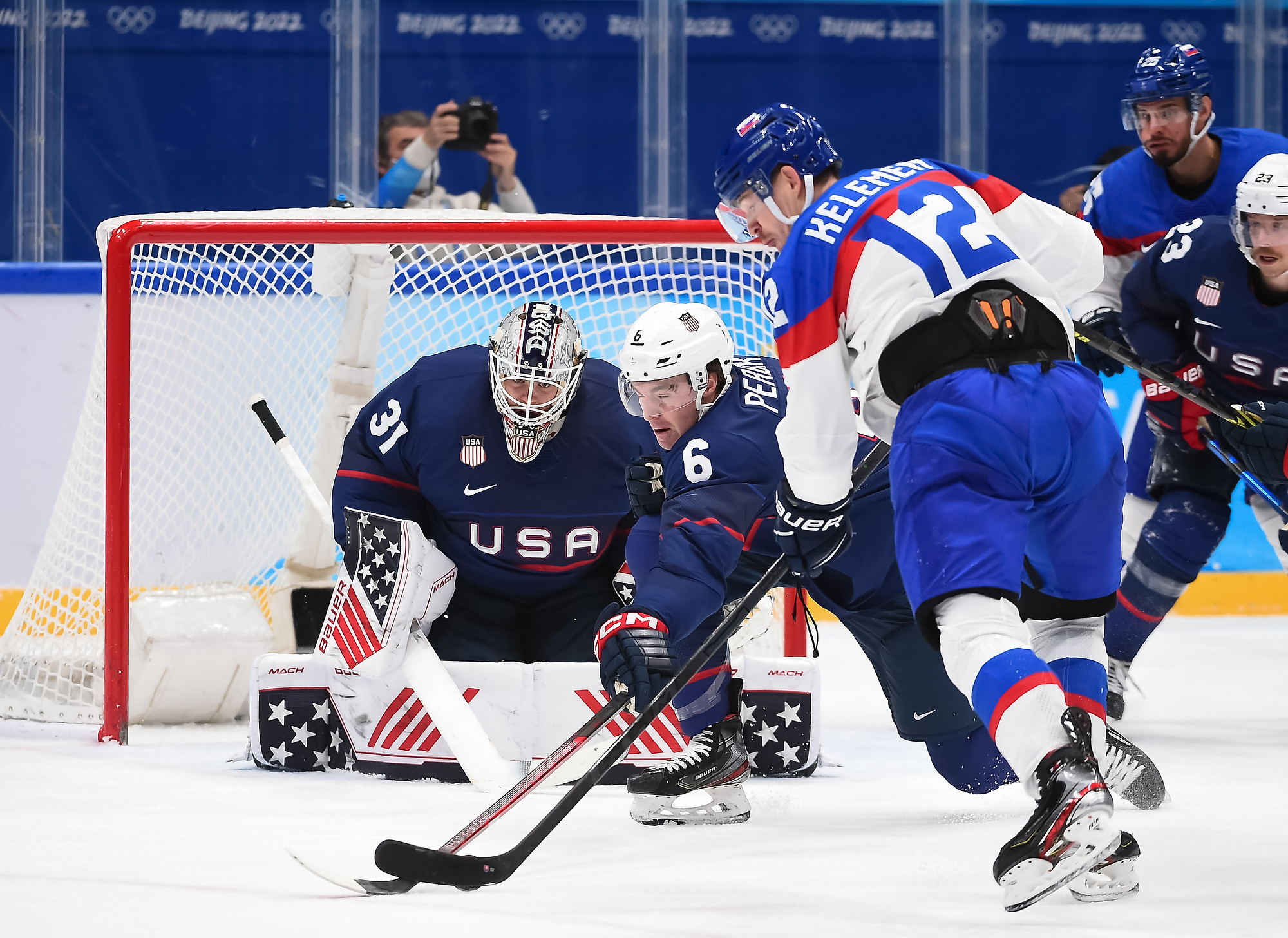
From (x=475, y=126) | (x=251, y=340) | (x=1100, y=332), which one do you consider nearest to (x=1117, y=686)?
(x=1100, y=332)

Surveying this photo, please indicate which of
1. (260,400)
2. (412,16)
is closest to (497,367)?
(260,400)

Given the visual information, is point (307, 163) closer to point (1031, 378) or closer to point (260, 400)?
point (260, 400)

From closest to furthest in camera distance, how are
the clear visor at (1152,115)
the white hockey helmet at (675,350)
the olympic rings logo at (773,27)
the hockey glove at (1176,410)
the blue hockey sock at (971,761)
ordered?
the white hockey helmet at (675,350) → the blue hockey sock at (971,761) → the hockey glove at (1176,410) → the clear visor at (1152,115) → the olympic rings logo at (773,27)

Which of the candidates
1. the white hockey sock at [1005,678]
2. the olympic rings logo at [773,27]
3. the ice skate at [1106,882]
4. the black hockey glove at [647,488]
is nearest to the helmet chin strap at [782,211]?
the black hockey glove at [647,488]

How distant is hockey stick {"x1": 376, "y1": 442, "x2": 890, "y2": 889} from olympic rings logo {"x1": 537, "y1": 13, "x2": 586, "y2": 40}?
3.62 meters

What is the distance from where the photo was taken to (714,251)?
3771 mm

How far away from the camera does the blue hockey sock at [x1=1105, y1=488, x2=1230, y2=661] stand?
344 cm

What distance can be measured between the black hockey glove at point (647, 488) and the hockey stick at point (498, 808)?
0.41 meters

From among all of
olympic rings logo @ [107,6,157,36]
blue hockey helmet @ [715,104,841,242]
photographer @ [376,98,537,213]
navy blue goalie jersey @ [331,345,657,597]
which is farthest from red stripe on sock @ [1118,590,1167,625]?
olympic rings logo @ [107,6,157,36]

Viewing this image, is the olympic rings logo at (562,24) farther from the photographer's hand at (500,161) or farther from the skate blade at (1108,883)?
the skate blade at (1108,883)

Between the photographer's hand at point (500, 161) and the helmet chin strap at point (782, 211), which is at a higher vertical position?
the photographer's hand at point (500, 161)

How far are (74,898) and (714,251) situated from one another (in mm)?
2155

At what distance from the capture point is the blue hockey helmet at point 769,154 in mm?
2359

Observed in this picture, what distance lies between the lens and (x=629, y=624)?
242 centimetres
